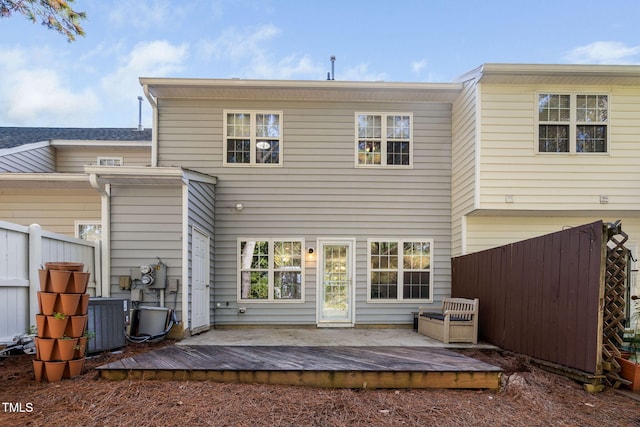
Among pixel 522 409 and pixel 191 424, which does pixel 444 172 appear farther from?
pixel 191 424

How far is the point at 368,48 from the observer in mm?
13422

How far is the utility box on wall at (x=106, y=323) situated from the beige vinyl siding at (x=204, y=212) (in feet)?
3.83

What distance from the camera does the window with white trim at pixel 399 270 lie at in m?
7.13

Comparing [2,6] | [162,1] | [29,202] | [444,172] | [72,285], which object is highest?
[162,1]

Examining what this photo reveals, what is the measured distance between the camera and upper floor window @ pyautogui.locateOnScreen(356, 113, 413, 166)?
7.25m

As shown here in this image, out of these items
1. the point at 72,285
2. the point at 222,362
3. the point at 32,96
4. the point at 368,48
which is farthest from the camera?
the point at 32,96

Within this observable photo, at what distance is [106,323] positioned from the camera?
15.0 ft

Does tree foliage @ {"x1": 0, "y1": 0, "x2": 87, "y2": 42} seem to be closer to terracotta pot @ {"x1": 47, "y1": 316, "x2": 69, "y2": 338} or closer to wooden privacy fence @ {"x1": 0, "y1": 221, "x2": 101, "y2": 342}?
wooden privacy fence @ {"x1": 0, "y1": 221, "x2": 101, "y2": 342}

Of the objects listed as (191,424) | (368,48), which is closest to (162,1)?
(368,48)

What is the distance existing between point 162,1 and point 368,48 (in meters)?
7.33

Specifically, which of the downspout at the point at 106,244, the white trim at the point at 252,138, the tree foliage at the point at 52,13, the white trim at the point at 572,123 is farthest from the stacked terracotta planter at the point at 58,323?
the white trim at the point at 572,123

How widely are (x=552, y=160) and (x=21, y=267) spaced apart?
835 cm

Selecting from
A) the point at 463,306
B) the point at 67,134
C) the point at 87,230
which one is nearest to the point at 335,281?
the point at 463,306

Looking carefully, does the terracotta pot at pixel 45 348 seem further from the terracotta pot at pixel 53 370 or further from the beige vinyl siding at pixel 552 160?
the beige vinyl siding at pixel 552 160
